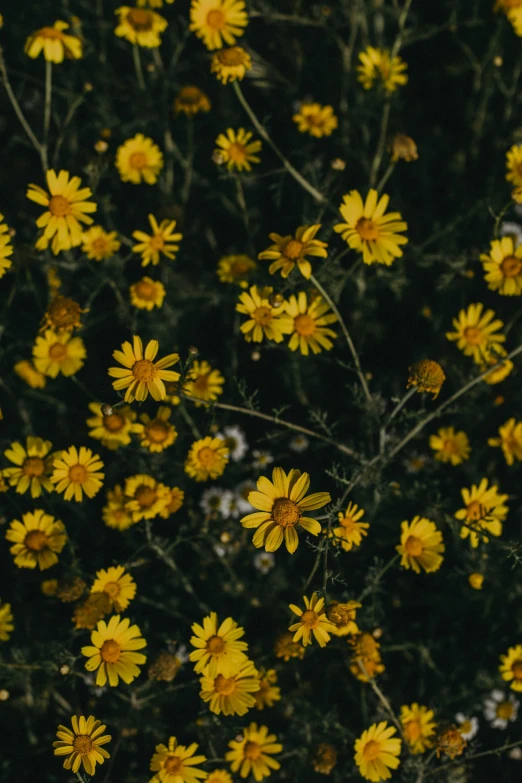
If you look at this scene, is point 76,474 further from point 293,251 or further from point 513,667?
point 513,667

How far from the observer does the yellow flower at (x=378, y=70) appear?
4293 mm

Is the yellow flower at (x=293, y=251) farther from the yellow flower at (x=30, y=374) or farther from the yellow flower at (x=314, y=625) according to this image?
the yellow flower at (x=30, y=374)

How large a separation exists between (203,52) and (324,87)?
3.00 feet

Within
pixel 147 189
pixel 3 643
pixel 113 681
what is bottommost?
pixel 3 643

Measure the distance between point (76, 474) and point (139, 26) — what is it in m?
2.57

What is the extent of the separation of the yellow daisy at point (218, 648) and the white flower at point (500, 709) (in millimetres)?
1482

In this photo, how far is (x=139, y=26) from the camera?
4094 mm

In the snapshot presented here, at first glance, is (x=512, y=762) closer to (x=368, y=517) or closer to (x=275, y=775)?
(x=275, y=775)

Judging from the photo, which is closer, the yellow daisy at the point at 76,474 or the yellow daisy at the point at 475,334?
the yellow daisy at the point at 76,474

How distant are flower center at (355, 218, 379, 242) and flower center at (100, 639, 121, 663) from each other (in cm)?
219

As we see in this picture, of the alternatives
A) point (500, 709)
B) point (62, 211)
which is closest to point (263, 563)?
point (500, 709)

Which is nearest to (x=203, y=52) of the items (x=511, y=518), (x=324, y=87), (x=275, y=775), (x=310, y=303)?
(x=324, y=87)

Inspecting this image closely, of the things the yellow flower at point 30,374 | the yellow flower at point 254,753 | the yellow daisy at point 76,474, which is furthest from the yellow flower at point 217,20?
the yellow flower at point 254,753

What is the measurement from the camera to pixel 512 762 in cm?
395
